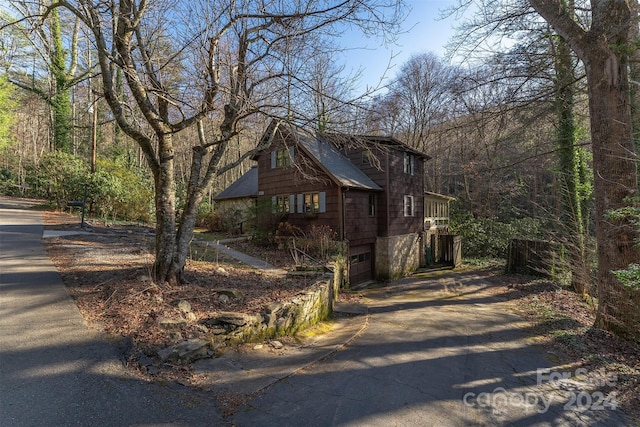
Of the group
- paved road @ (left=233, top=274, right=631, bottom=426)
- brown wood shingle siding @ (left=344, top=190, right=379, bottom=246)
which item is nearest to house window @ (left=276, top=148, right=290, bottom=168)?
brown wood shingle siding @ (left=344, top=190, right=379, bottom=246)

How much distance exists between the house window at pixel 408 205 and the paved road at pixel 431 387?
384 inches

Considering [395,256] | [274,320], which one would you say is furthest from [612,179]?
[395,256]

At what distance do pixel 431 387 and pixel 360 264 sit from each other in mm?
10033

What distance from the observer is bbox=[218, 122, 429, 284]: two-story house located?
12.9m

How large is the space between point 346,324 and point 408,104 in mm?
20339

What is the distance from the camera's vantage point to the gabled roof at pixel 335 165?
12.8 meters

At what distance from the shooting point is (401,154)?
15586 mm

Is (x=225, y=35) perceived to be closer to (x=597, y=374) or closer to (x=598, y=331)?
(x=597, y=374)

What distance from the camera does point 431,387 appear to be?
3.88 metres

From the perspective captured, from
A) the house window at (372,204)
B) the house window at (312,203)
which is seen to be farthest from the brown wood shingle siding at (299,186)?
the house window at (372,204)

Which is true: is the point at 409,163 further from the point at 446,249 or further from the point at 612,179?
the point at 612,179

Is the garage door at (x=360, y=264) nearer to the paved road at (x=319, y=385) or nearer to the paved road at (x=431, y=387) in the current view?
the paved road at (x=431, y=387)

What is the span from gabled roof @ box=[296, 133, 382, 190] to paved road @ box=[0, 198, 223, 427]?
9618 millimetres

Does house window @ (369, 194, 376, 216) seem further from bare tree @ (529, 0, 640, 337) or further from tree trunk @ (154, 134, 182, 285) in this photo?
tree trunk @ (154, 134, 182, 285)
